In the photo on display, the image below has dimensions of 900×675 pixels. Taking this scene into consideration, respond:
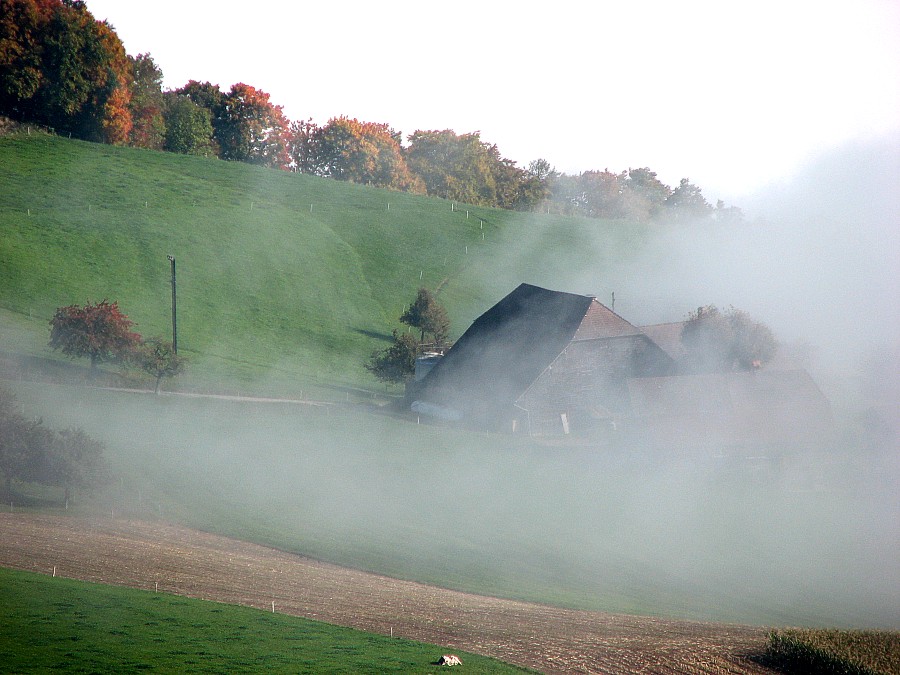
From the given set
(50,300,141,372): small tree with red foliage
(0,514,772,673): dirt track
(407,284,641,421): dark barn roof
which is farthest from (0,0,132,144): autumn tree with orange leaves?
(0,514,772,673): dirt track

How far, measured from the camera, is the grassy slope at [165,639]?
19.5 metres

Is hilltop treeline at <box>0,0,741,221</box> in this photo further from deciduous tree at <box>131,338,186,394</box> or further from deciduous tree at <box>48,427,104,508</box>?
deciduous tree at <box>48,427,104,508</box>

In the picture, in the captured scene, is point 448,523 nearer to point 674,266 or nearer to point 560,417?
point 560,417

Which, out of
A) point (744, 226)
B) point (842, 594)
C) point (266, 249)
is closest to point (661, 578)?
point (842, 594)

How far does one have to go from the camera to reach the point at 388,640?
22719 mm

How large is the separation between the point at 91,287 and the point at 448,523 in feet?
164

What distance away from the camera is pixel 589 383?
6456 centimetres

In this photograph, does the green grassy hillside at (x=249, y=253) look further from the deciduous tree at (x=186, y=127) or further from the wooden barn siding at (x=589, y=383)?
the wooden barn siding at (x=589, y=383)

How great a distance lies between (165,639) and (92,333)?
41468 mm

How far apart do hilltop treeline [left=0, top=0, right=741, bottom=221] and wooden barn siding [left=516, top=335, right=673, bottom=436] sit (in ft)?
245

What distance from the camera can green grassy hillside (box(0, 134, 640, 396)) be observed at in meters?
75.3

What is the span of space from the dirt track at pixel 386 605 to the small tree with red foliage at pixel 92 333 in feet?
89.3

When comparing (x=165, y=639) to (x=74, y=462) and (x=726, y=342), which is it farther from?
(x=726, y=342)

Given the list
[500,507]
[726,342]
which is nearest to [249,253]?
[726,342]
